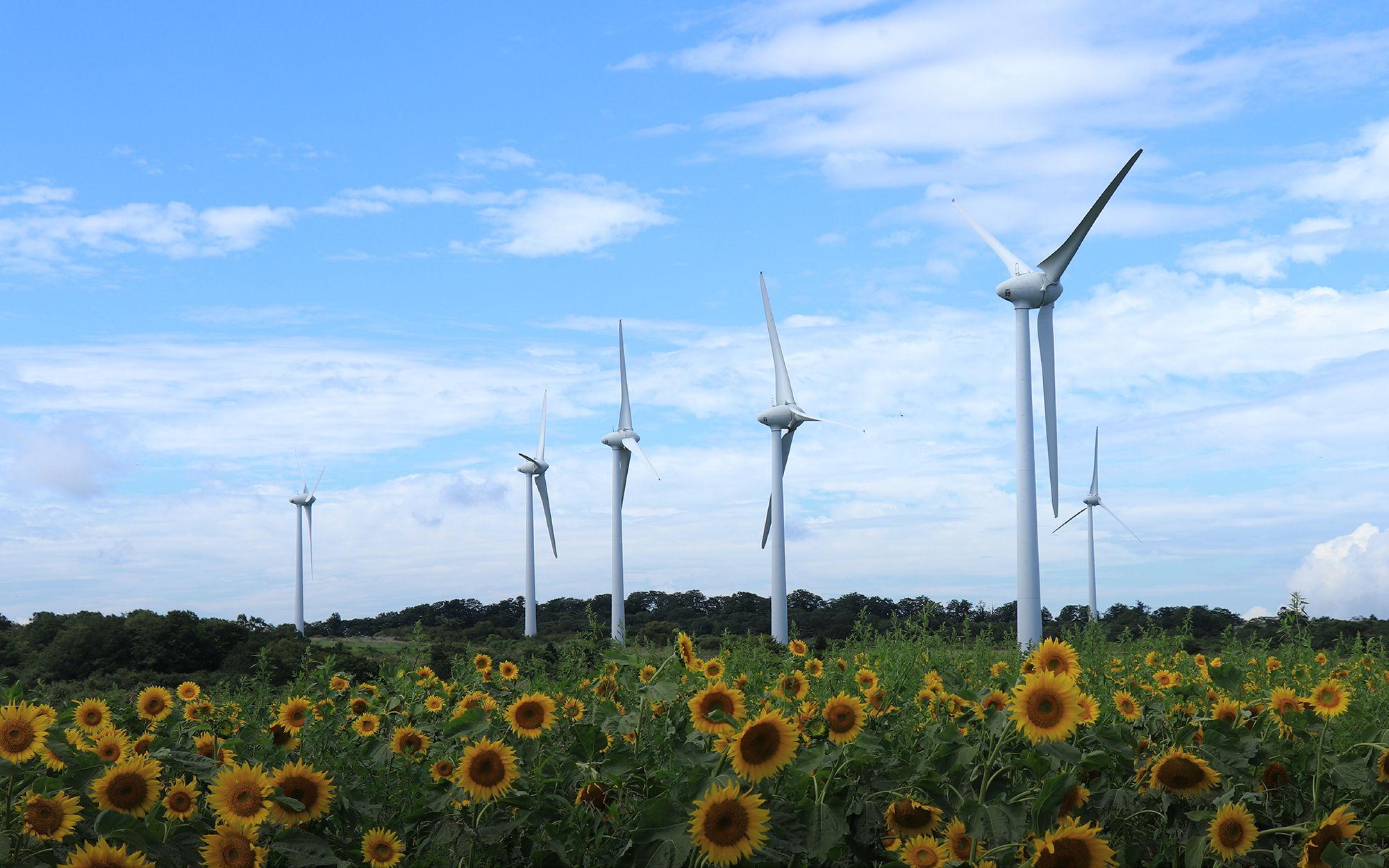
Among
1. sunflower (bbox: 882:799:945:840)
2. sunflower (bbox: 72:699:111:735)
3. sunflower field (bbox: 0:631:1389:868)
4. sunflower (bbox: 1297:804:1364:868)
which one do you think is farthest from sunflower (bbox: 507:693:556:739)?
sunflower (bbox: 1297:804:1364:868)

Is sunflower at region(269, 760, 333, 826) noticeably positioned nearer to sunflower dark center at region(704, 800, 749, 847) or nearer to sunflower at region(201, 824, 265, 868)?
sunflower at region(201, 824, 265, 868)

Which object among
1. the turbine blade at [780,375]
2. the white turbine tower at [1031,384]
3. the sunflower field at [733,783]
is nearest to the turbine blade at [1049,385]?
the white turbine tower at [1031,384]

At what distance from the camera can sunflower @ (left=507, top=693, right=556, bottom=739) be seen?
14.9ft

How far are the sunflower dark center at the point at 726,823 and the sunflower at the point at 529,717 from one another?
49.5 inches

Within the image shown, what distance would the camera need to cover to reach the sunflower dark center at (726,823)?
345 centimetres

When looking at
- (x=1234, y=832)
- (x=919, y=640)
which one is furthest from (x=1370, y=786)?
(x=919, y=640)

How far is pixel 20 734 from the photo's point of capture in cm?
421

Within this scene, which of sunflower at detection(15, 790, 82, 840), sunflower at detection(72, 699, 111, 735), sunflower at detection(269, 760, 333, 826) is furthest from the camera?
sunflower at detection(72, 699, 111, 735)

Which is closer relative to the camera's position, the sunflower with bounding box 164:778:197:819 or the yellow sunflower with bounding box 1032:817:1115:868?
the yellow sunflower with bounding box 1032:817:1115:868

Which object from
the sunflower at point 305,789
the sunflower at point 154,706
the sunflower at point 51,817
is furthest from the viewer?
the sunflower at point 154,706

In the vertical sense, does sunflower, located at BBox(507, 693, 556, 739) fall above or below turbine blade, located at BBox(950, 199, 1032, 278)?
below

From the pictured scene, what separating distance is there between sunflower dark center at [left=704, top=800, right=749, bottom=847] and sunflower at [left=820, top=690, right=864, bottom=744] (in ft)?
2.75

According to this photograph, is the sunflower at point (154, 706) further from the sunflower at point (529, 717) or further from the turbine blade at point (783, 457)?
the turbine blade at point (783, 457)

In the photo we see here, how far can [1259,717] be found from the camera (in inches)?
222
